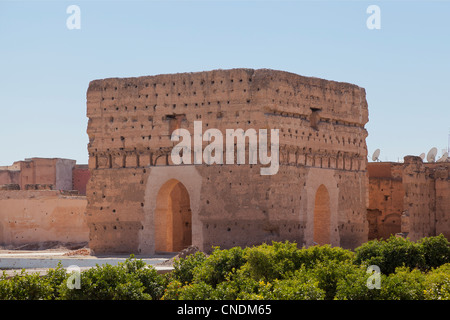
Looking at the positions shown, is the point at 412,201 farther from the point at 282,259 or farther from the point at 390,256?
the point at 282,259

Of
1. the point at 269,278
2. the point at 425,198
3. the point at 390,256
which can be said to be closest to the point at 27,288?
the point at 269,278

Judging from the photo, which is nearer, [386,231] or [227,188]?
[227,188]

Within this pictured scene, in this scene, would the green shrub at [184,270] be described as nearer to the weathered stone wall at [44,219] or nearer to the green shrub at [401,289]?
the green shrub at [401,289]

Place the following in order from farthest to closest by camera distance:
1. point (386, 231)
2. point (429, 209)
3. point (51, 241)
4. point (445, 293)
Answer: point (51, 241) < point (386, 231) < point (429, 209) < point (445, 293)

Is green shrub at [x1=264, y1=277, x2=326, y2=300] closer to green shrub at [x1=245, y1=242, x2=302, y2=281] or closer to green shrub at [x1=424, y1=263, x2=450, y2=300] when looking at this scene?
green shrub at [x1=424, y1=263, x2=450, y2=300]

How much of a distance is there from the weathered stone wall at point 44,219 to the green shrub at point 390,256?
1933 cm

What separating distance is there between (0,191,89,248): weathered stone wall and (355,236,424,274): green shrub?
19.3 meters

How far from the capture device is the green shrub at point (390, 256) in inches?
703

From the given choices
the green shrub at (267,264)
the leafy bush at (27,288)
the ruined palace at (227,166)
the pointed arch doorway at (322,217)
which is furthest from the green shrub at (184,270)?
the pointed arch doorway at (322,217)

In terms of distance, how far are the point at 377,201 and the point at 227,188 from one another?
10.7 m

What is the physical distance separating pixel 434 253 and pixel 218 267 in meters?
5.51
